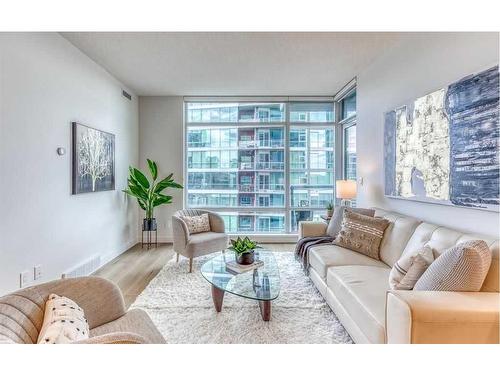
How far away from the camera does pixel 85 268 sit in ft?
10.5

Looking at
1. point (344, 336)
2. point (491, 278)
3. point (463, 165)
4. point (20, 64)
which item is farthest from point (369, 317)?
point (20, 64)

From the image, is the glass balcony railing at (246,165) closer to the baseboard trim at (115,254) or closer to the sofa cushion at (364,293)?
the baseboard trim at (115,254)

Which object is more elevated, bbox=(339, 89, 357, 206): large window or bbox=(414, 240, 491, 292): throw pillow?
bbox=(339, 89, 357, 206): large window

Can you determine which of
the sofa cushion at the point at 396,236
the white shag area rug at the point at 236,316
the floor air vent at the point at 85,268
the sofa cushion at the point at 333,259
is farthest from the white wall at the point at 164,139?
the sofa cushion at the point at 396,236

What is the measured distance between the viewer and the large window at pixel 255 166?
16.3 feet

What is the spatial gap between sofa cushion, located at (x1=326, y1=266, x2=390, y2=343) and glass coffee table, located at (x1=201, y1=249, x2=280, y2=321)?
0.49 metres

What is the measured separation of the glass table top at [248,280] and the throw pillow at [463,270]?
1.10 meters

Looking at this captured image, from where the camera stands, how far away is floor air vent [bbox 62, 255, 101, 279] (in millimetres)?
2915

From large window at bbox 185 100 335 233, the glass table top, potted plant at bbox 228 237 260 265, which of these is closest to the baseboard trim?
large window at bbox 185 100 335 233

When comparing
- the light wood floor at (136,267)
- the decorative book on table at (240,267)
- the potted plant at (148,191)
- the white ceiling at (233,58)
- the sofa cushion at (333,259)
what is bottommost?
the light wood floor at (136,267)

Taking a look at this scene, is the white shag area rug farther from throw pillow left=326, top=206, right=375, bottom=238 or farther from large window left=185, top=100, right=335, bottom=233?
large window left=185, top=100, right=335, bottom=233

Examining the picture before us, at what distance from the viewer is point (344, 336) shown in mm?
1972
